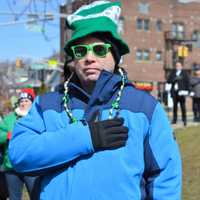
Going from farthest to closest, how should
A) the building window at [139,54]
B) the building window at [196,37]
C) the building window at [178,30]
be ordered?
the building window at [196,37] → the building window at [178,30] → the building window at [139,54]

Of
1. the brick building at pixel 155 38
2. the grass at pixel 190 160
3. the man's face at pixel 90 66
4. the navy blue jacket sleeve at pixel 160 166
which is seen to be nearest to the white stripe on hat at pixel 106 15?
the man's face at pixel 90 66

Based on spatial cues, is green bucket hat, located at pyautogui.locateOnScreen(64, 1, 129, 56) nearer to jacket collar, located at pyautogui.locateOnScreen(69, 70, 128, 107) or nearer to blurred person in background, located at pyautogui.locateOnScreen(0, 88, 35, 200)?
jacket collar, located at pyautogui.locateOnScreen(69, 70, 128, 107)

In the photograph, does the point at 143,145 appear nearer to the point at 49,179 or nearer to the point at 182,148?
the point at 49,179

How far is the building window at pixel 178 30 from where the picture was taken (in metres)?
62.2

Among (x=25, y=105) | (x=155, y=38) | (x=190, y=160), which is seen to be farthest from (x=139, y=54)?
(x=25, y=105)

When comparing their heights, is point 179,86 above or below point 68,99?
below

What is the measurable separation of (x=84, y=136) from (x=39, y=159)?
23cm

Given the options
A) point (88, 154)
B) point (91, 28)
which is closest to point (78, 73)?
point (91, 28)

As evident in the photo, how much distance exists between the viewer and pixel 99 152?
2803 mm

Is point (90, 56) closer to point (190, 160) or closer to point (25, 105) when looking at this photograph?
point (25, 105)

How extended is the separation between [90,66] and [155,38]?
59221 mm

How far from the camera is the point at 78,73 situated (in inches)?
118

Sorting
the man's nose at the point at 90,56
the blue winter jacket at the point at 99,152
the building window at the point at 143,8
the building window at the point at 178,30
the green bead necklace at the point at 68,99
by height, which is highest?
the building window at the point at 143,8

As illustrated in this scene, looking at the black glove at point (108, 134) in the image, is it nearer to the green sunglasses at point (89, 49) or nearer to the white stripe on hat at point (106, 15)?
the green sunglasses at point (89, 49)
